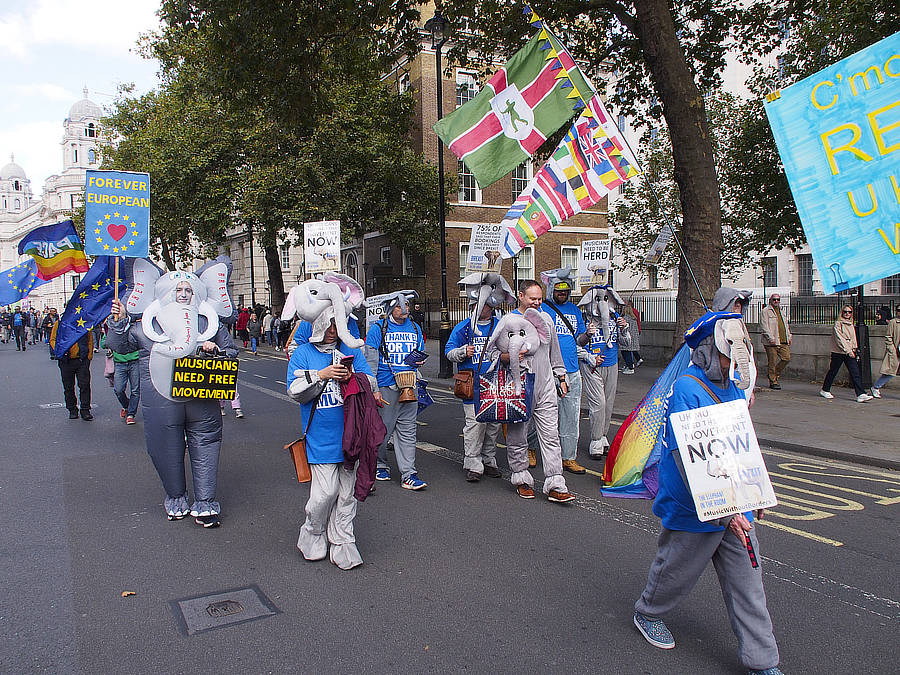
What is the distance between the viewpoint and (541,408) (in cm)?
638

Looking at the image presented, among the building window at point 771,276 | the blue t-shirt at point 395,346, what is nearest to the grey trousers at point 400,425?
the blue t-shirt at point 395,346

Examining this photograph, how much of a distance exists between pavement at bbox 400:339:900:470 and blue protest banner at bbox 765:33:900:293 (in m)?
5.47

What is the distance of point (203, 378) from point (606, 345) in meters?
4.54

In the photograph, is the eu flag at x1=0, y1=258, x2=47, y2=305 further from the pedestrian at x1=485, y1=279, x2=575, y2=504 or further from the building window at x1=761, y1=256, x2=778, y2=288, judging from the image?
the building window at x1=761, y1=256, x2=778, y2=288

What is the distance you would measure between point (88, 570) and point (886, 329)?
44.8 ft

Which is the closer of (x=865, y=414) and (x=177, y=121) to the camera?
(x=865, y=414)

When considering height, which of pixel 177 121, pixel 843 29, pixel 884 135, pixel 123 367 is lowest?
pixel 123 367

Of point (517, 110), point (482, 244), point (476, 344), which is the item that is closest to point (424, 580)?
point (476, 344)

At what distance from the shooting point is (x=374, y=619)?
13.0 feet

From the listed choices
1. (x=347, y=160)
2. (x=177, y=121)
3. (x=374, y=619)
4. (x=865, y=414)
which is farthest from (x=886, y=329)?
(x=177, y=121)

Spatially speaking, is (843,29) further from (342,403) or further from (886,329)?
(342,403)

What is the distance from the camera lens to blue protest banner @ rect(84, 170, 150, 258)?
7344mm

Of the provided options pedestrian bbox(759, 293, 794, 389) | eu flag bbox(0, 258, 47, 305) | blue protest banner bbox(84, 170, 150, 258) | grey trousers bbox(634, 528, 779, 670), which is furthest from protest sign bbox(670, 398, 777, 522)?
pedestrian bbox(759, 293, 794, 389)

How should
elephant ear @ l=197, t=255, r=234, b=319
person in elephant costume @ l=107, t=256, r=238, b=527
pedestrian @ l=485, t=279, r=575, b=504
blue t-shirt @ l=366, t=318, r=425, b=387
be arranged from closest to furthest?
person in elephant costume @ l=107, t=256, r=238, b=527, elephant ear @ l=197, t=255, r=234, b=319, pedestrian @ l=485, t=279, r=575, b=504, blue t-shirt @ l=366, t=318, r=425, b=387
